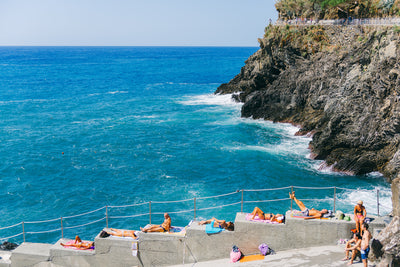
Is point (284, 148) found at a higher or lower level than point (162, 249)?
lower

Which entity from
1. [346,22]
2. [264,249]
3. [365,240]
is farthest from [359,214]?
[346,22]

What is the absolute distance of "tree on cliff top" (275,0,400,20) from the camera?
46.8m

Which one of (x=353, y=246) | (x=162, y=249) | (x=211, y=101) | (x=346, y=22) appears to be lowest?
(x=162, y=249)

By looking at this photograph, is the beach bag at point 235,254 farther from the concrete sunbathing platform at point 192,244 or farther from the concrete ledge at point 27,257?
the concrete ledge at point 27,257

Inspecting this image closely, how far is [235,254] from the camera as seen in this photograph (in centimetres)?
1455

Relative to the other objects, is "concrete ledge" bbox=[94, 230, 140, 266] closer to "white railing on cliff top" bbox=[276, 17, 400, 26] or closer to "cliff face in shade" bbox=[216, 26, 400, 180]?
"cliff face in shade" bbox=[216, 26, 400, 180]

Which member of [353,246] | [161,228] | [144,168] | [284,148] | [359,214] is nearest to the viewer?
[353,246]

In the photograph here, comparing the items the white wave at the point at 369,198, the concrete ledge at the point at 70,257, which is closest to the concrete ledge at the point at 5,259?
the concrete ledge at the point at 70,257

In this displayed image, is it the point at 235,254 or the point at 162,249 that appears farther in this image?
the point at 162,249

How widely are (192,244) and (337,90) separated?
3020 cm

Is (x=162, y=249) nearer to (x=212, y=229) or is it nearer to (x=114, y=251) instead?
(x=114, y=251)

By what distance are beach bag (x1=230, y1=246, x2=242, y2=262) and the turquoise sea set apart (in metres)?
3.58

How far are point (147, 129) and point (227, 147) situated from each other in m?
12.2

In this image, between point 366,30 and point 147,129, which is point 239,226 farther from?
point 366,30
